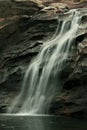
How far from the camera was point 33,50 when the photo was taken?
44.7 m

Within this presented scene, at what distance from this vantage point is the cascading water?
39.1 meters

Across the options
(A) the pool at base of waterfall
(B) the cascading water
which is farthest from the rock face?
(A) the pool at base of waterfall

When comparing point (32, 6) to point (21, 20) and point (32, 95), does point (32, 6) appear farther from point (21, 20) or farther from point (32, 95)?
point (32, 95)

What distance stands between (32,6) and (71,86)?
2009cm

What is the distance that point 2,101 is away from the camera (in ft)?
139

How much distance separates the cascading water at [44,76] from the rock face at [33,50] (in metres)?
0.75

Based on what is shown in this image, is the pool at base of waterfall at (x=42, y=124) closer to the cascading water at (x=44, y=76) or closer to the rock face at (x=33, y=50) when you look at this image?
the rock face at (x=33, y=50)

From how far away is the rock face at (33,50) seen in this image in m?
36.5

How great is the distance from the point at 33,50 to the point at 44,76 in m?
5.27

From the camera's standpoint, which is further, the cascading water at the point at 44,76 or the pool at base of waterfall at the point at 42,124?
the cascading water at the point at 44,76

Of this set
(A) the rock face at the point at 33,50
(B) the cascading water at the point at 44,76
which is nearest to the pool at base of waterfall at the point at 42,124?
(A) the rock face at the point at 33,50

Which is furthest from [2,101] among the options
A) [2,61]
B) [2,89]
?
[2,61]

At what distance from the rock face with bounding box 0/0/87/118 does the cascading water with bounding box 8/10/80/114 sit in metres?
0.75

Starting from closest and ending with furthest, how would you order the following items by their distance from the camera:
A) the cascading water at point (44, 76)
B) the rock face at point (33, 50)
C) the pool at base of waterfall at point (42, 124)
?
the pool at base of waterfall at point (42, 124) < the rock face at point (33, 50) < the cascading water at point (44, 76)
